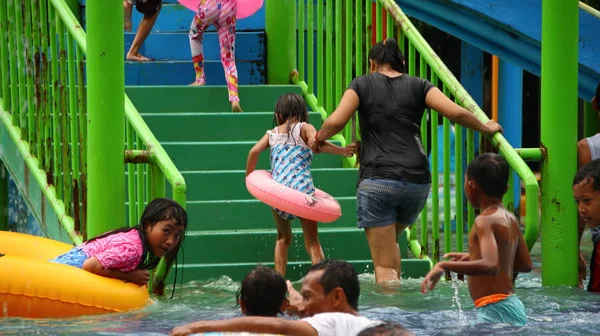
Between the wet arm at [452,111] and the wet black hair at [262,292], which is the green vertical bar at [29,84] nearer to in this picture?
the wet arm at [452,111]

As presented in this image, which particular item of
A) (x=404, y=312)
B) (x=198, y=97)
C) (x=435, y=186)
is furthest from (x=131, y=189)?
(x=198, y=97)

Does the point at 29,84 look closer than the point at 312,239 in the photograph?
No

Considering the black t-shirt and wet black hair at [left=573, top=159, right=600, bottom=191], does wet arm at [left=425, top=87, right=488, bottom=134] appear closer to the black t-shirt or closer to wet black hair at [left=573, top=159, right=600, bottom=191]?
the black t-shirt

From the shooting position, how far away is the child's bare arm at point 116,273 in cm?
703

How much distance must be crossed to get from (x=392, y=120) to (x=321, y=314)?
9.90 feet

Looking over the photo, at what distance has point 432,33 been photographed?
19000 millimetres

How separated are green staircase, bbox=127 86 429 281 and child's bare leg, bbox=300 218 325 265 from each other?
0.35 metres

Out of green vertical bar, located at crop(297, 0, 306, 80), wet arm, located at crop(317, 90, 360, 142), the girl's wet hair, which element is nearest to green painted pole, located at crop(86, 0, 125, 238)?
the girl's wet hair

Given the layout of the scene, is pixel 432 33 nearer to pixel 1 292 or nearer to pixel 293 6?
pixel 293 6

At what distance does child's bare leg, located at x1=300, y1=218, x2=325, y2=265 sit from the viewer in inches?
321

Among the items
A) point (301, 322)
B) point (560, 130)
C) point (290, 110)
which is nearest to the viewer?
point (301, 322)

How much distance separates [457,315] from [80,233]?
275 centimetres

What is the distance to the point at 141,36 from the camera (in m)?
10.5

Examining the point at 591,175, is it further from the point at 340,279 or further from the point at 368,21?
the point at 368,21
